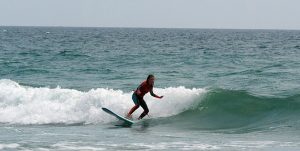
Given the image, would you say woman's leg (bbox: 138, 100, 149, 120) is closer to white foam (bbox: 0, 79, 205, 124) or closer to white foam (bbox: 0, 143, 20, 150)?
white foam (bbox: 0, 79, 205, 124)

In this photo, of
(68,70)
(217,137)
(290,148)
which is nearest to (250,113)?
(217,137)

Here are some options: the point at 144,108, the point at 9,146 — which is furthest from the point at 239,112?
the point at 9,146

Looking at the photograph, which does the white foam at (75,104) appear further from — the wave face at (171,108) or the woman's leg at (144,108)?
the woman's leg at (144,108)

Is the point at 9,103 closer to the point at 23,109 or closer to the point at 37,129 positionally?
the point at 23,109

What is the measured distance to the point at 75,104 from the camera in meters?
19.9

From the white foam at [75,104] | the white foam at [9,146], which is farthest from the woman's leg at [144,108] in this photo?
the white foam at [9,146]

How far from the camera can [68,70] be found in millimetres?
31406

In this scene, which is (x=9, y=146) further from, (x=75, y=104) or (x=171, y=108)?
(x=171, y=108)

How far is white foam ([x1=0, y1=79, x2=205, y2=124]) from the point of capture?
1855cm

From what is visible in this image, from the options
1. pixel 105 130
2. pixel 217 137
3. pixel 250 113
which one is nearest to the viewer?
pixel 217 137

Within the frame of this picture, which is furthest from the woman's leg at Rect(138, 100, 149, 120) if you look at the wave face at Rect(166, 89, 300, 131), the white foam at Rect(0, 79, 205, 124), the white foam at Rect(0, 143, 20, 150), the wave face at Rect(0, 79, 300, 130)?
the white foam at Rect(0, 143, 20, 150)

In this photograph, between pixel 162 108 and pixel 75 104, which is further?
pixel 75 104

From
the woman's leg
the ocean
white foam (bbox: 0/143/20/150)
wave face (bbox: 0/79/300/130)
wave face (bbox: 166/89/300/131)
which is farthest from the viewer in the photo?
wave face (bbox: 0/79/300/130)

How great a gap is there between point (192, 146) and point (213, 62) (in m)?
20.8
